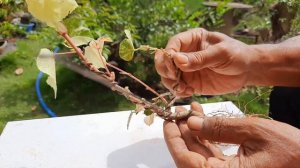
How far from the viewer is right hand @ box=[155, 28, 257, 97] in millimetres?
942

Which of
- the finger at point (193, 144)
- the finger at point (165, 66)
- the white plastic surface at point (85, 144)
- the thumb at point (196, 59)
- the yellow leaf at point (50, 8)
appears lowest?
the white plastic surface at point (85, 144)

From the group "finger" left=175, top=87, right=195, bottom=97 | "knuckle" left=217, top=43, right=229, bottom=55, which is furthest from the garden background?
"knuckle" left=217, top=43, right=229, bottom=55

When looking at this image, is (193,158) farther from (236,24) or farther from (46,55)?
(236,24)

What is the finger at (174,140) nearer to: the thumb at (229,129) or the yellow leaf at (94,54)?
the thumb at (229,129)

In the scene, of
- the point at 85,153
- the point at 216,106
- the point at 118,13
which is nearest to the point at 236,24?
the point at 118,13

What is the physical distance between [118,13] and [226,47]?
1556 millimetres

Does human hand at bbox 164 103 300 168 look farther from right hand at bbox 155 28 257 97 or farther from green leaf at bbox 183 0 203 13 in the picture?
green leaf at bbox 183 0 203 13

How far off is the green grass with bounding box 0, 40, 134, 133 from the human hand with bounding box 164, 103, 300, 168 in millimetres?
1613

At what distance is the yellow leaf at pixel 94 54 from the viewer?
0.80m

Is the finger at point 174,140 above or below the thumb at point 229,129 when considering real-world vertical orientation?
below

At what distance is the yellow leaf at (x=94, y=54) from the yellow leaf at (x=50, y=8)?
0.12 meters

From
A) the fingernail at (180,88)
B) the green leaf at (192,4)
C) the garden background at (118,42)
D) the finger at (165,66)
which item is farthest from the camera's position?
the green leaf at (192,4)

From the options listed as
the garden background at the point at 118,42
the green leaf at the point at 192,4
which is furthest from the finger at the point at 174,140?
the green leaf at the point at 192,4

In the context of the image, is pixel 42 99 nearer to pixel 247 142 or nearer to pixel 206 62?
pixel 206 62
